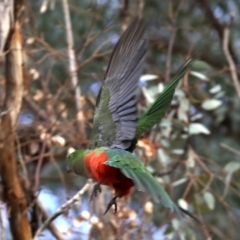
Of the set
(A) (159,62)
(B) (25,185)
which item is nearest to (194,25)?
(A) (159,62)

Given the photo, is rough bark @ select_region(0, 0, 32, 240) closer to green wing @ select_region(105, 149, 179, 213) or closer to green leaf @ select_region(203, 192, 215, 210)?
green wing @ select_region(105, 149, 179, 213)

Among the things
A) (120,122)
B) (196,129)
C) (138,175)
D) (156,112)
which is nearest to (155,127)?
(196,129)

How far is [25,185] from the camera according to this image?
1.63 metres

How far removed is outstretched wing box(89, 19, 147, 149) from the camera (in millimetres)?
1100

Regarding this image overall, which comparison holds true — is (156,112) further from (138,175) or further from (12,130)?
(12,130)

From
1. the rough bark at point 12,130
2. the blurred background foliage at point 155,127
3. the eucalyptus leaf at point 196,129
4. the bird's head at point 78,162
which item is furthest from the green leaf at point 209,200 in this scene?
the bird's head at point 78,162

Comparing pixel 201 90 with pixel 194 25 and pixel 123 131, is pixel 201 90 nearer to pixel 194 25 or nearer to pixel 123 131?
pixel 194 25

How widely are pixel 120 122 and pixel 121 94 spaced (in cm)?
8

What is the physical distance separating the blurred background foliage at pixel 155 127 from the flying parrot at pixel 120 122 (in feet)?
0.66

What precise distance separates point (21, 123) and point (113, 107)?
2.36ft

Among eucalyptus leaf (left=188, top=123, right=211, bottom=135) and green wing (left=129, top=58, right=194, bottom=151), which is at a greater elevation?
green wing (left=129, top=58, right=194, bottom=151)

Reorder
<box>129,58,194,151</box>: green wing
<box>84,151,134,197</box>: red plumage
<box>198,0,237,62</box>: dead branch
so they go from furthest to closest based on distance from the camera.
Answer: <box>198,0,237,62</box>: dead branch → <box>129,58,194,151</box>: green wing → <box>84,151,134,197</box>: red plumage

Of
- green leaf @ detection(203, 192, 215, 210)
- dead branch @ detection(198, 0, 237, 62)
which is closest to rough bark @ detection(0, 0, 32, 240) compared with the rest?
green leaf @ detection(203, 192, 215, 210)

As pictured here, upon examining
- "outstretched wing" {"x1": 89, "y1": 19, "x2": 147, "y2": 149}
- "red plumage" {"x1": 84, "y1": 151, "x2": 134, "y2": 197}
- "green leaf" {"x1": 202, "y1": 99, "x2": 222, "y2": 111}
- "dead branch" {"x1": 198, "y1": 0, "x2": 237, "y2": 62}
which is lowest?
"green leaf" {"x1": 202, "y1": 99, "x2": 222, "y2": 111}
